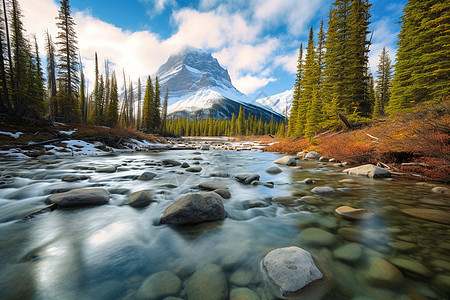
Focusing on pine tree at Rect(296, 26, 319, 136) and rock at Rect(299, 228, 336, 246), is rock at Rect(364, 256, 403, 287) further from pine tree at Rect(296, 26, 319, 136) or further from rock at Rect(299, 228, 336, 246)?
pine tree at Rect(296, 26, 319, 136)

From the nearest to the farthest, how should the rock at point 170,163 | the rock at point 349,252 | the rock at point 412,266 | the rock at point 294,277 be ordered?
the rock at point 294,277
the rock at point 412,266
the rock at point 349,252
the rock at point 170,163

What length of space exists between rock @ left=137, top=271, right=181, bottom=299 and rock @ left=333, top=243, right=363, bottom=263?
209 cm

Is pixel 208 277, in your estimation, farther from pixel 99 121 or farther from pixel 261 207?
pixel 99 121

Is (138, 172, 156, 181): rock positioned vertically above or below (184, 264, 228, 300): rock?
above

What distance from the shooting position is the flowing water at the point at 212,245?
6.09 feet

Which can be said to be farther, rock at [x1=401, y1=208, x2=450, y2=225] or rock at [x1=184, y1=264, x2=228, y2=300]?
rock at [x1=401, y1=208, x2=450, y2=225]

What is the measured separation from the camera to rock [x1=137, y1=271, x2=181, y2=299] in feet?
5.73

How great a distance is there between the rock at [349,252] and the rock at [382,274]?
0.16m

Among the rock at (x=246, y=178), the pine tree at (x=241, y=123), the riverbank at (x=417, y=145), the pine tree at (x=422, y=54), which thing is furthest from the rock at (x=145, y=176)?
the pine tree at (x=241, y=123)

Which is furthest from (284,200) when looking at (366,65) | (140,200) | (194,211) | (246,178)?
(366,65)

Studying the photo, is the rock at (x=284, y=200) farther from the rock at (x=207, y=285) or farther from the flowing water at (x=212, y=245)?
Answer: the rock at (x=207, y=285)

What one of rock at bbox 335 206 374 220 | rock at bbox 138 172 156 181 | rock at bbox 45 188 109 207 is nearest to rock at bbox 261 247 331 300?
rock at bbox 335 206 374 220

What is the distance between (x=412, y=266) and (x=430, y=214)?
2416 millimetres

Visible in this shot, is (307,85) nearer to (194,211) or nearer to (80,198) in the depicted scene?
(194,211)
